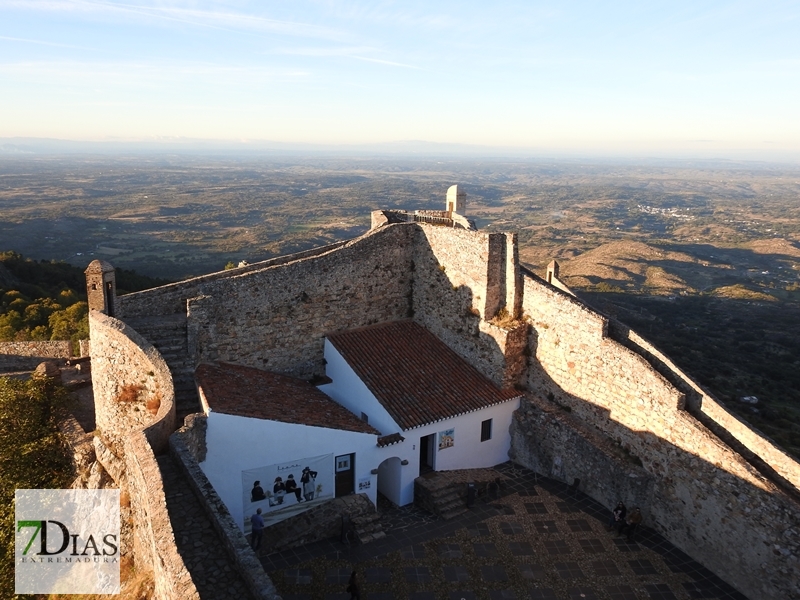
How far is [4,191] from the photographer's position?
504 ft

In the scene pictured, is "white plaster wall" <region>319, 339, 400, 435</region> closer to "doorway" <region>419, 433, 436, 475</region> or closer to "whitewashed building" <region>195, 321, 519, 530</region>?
"whitewashed building" <region>195, 321, 519, 530</region>

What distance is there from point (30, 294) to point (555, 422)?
30.0m

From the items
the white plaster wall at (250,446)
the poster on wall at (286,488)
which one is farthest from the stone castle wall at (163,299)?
the poster on wall at (286,488)

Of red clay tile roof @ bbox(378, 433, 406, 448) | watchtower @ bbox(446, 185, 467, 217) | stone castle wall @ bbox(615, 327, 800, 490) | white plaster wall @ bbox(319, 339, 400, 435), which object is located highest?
watchtower @ bbox(446, 185, 467, 217)

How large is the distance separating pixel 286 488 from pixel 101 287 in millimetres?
6472

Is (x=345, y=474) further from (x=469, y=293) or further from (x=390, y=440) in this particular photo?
(x=469, y=293)

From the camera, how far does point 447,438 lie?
46.7 feet

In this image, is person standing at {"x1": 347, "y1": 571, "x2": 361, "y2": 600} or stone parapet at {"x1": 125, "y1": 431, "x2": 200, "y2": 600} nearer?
stone parapet at {"x1": 125, "y1": 431, "x2": 200, "y2": 600}

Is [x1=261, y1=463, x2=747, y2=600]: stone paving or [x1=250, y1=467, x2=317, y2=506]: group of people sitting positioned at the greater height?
[x1=250, y1=467, x2=317, y2=506]: group of people sitting

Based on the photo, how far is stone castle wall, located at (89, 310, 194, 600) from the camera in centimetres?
727

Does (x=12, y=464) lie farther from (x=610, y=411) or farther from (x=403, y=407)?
(x=610, y=411)

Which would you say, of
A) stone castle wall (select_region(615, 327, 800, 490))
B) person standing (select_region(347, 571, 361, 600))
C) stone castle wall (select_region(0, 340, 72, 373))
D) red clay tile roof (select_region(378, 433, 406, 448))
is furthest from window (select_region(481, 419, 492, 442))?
stone castle wall (select_region(0, 340, 72, 373))

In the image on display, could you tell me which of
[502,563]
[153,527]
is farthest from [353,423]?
[153,527]

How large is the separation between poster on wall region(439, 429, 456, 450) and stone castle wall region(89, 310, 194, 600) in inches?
255
